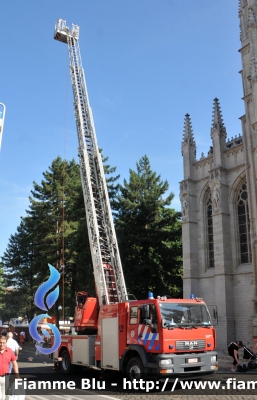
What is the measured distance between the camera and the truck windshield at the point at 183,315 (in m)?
11.9

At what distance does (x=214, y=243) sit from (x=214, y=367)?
639 inches

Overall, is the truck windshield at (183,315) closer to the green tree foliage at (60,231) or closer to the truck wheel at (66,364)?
the truck wheel at (66,364)

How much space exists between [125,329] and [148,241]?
840 inches

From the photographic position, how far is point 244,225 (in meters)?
27.6

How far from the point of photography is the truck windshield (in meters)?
11.9

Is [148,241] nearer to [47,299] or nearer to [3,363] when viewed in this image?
[47,299]

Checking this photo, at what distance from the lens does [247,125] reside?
26.6m

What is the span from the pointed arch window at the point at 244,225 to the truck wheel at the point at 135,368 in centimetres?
1626

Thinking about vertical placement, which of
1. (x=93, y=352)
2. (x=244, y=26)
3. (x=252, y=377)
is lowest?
(x=252, y=377)

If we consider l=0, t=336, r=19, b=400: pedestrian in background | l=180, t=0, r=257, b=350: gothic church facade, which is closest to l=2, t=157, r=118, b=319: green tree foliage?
l=180, t=0, r=257, b=350: gothic church facade

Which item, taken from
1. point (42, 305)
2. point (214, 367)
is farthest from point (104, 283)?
point (214, 367)

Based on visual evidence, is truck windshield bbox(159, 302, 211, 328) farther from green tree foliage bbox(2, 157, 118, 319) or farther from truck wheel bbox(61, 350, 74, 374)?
green tree foliage bbox(2, 157, 118, 319)

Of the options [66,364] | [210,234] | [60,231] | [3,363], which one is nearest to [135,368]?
[66,364]

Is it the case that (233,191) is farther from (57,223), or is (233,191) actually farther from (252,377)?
(57,223)
